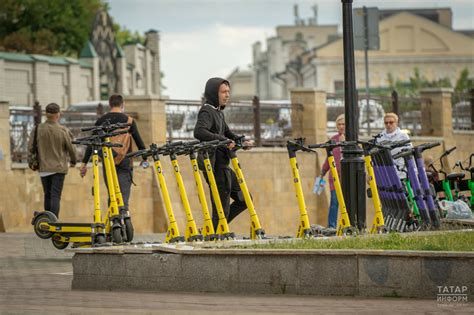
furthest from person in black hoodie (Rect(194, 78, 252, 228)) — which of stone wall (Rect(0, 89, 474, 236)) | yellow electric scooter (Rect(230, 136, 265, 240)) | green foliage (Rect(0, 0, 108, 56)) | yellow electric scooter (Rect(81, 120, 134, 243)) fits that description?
green foliage (Rect(0, 0, 108, 56))

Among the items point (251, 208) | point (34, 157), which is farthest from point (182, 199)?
point (34, 157)

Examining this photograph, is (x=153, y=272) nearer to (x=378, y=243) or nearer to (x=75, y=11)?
(x=378, y=243)

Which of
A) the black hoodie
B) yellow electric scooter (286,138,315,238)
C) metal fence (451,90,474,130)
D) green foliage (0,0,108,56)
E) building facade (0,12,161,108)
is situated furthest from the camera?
green foliage (0,0,108,56)

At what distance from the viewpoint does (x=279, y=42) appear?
491 ft

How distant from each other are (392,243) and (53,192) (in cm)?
696

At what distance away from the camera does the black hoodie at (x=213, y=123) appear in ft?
51.4

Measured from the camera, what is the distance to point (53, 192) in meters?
19.0

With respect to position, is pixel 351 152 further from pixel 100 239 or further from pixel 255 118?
pixel 255 118

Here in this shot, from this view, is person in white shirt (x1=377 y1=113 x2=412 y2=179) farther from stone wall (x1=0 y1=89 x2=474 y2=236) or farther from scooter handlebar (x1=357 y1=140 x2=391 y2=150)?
stone wall (x1=0 y1=89 x2=474 y2=236)

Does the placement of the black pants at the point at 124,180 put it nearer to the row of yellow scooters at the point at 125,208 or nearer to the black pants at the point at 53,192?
the row of yellow scooters at the point at 125,208

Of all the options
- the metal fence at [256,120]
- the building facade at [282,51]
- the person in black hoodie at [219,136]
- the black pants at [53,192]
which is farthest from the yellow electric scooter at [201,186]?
the building facade at [282,51]

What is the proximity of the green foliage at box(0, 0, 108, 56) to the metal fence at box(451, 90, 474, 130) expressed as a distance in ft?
179

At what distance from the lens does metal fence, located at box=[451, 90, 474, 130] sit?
36.9 metres

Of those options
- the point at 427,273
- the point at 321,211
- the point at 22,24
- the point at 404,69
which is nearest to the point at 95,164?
the point at 427,273
